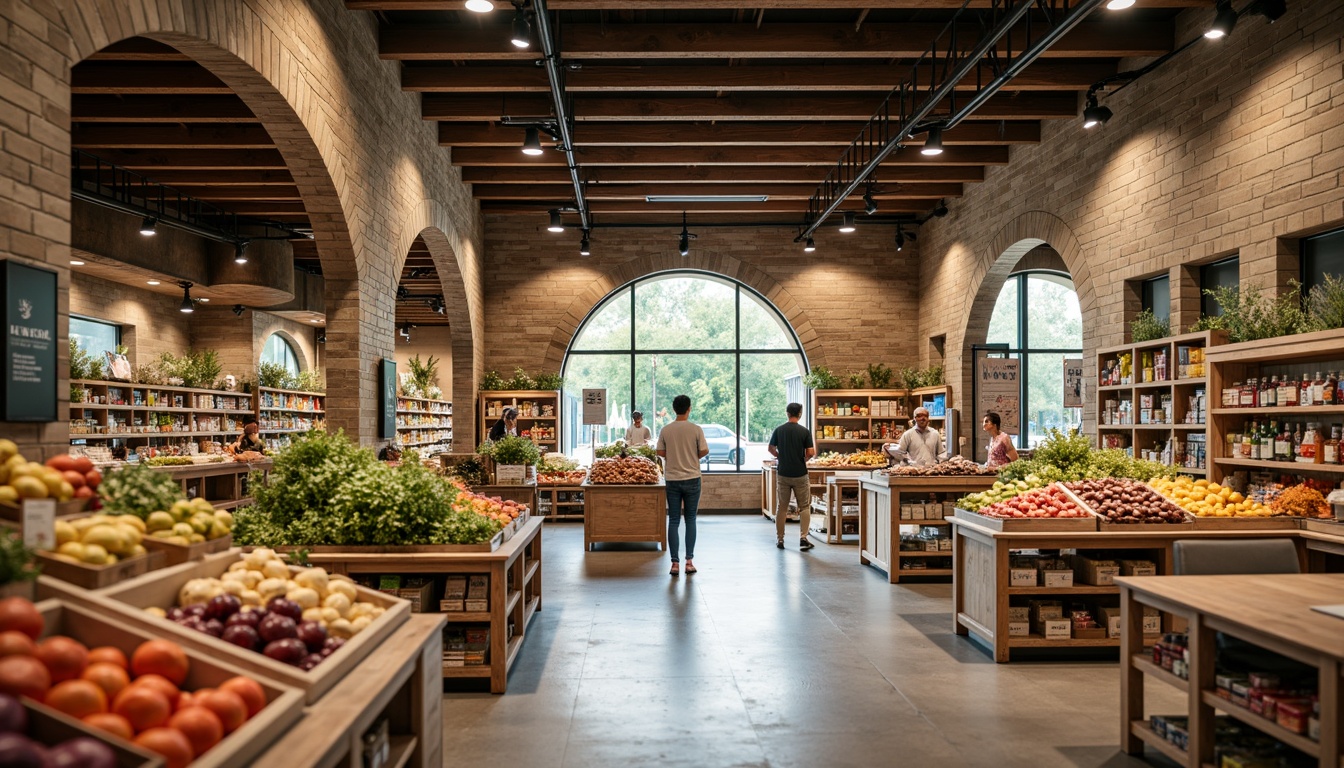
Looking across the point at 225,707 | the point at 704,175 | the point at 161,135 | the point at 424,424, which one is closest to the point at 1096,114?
the point at 704,175

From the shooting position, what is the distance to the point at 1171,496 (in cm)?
600

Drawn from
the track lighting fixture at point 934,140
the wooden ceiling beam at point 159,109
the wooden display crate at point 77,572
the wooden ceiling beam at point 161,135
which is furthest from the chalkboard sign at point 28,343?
the track lighting fixture at point 934,140

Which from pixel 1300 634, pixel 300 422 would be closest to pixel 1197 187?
pixel 1300 634

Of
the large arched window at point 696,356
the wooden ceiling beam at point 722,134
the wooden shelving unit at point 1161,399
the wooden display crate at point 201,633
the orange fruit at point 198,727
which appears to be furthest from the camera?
the large arched window at point 696,356

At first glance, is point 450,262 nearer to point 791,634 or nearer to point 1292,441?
point 791,634

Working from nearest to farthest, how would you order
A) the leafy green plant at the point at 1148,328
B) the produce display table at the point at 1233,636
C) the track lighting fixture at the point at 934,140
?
the produce display table at the point at 1233,636 → the leafy green plant at the point at 1148,328 → the track lighting fixture at the point at 934,140

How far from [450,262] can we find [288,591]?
883 centimetres

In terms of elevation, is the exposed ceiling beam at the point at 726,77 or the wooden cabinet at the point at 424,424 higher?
the exposed ceiling beam at the point at 726,77

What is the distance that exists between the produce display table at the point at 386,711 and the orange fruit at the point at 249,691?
10cm

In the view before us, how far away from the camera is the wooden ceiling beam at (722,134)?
10.0 meters

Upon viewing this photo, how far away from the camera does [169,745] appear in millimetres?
1807

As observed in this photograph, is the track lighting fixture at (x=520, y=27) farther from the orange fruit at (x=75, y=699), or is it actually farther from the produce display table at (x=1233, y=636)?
the orange fruit at (x=75, y=699)

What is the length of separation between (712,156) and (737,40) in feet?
10.6

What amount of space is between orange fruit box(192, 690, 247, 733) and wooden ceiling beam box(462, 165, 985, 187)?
32.8ft
